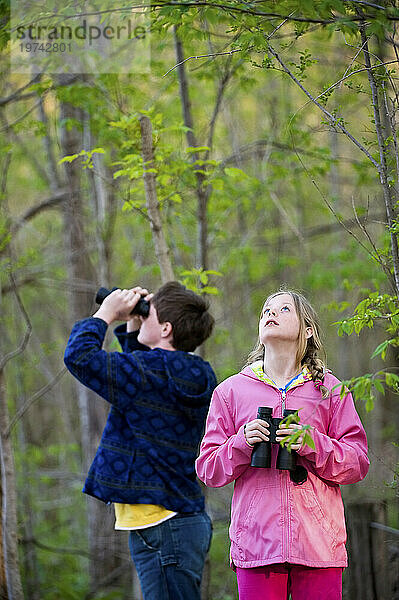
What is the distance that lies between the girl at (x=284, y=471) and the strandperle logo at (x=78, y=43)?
187 centimetres

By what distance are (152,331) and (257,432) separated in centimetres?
95

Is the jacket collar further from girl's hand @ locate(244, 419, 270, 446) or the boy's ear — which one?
the boy's ear

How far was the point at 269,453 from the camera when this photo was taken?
1980 millimetres

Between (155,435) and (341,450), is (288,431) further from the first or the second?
(155,435)

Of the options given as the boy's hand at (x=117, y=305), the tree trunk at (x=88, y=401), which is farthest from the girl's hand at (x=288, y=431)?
the tree trunk at (x=88, y=401)

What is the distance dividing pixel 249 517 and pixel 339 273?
4.54m

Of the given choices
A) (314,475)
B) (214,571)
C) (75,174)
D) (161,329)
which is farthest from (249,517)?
(214,571)

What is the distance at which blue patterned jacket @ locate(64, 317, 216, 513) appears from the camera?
2.57m

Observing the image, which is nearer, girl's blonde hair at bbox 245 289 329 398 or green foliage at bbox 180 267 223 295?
girl's blonde hair at bbox 245 289 329 398

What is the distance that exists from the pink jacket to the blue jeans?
1.67ft

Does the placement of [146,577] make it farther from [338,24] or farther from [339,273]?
[339,273]

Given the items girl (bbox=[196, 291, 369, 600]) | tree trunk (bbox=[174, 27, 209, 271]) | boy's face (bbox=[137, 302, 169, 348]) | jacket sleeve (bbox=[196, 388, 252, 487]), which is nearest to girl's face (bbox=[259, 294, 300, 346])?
girl (bbox=[196, 291, 369, 600])

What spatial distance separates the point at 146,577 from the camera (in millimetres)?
2551

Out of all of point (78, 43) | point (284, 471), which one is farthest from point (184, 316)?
point (78, 43)
